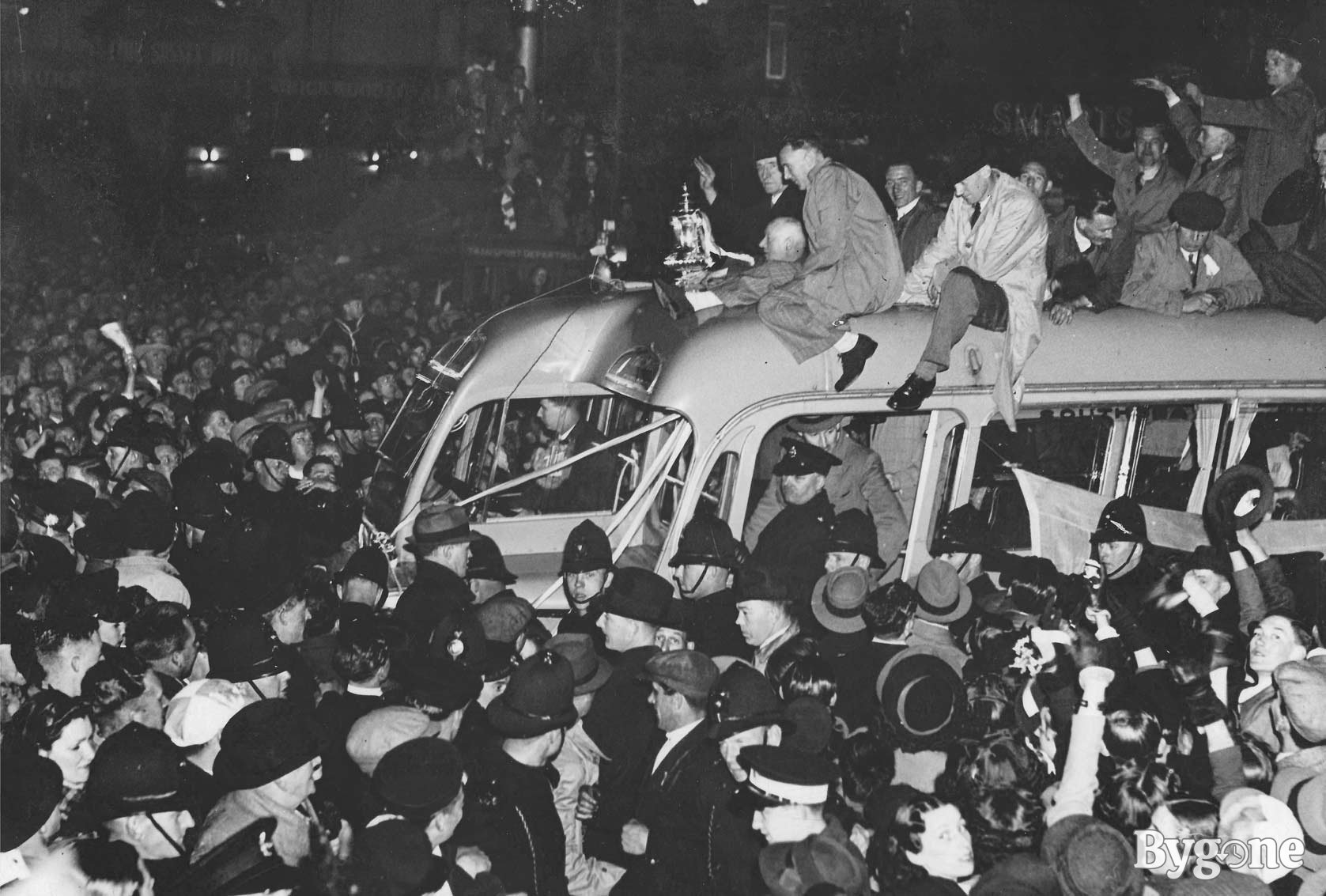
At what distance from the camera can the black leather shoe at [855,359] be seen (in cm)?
550

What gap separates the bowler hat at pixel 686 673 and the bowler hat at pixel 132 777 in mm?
1534

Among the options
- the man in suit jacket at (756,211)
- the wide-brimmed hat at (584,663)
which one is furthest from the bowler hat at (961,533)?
the man in suit jacket at (756,211)

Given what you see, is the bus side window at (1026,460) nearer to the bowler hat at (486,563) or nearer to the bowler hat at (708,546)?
the bowler hat at (708,546)

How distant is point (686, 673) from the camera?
4.01 meters

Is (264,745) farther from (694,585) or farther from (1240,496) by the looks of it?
(1240,496)

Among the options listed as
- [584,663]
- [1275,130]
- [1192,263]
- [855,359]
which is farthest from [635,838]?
[1275,130]

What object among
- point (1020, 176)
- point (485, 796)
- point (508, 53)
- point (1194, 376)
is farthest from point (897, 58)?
point (485, 796)

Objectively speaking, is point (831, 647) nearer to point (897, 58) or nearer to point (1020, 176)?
point (1020, 176)

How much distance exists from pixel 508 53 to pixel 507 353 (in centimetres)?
976

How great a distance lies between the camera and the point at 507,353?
6324 mm

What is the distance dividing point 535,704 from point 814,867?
107 centimetres

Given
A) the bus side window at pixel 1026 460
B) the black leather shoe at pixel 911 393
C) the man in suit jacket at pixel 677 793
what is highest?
the black leather shoe at pixel 911 393

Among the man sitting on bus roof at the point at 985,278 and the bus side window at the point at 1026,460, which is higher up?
the man sitting on bus roof at the point at 985,278

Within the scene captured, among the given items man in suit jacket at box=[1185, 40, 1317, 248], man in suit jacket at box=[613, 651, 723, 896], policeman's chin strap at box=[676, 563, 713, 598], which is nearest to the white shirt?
man in suit jacket at box=[613, 651, 723, 896]
